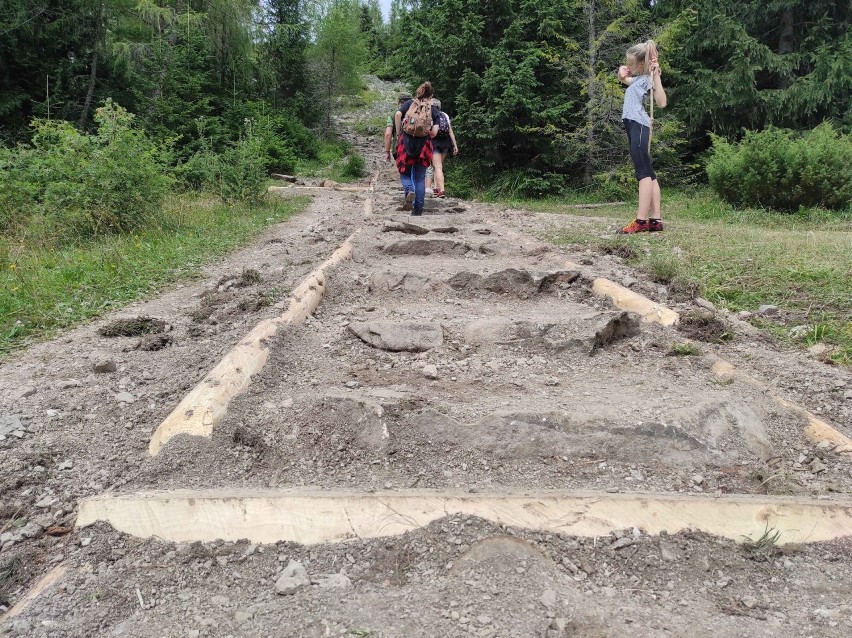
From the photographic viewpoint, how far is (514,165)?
43.7 feet

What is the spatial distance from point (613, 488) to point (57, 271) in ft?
15.6

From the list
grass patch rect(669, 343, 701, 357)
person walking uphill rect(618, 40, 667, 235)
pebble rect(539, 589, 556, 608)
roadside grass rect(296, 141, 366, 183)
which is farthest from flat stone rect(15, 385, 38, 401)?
roadside grass rect(296, 141, 366, 183)

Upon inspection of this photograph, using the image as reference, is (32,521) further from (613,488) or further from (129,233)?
(129,233)

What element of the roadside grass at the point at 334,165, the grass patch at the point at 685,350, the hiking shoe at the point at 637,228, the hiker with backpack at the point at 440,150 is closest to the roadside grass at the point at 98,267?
the hiker with backpack at the point at 440,150

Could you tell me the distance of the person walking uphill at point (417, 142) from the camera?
7.43 meters

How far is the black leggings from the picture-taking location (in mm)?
5840

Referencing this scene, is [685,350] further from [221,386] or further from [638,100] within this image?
[638,100]

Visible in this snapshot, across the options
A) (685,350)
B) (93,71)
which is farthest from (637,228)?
(93,71)

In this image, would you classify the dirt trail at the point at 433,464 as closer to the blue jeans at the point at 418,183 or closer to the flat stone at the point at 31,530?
the flat stone at the point at 31,530

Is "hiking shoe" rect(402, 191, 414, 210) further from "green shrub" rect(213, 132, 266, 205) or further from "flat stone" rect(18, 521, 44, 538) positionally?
"flat stone" rect(18, 521, 44, 538)

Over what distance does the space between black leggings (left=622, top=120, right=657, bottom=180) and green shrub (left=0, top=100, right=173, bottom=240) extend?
5.53 meters

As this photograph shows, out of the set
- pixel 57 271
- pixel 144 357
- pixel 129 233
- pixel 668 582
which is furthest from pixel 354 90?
pixel 668 582

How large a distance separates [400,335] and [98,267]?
328cm

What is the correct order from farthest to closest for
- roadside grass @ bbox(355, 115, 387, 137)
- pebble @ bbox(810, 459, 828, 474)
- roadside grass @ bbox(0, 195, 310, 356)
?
roadside grass @ bbox(355, 115, 387, 137), roadside grass @ bbox(0, 195, 310, 356), pebble @ bbox(810, 459, 828, 474)
